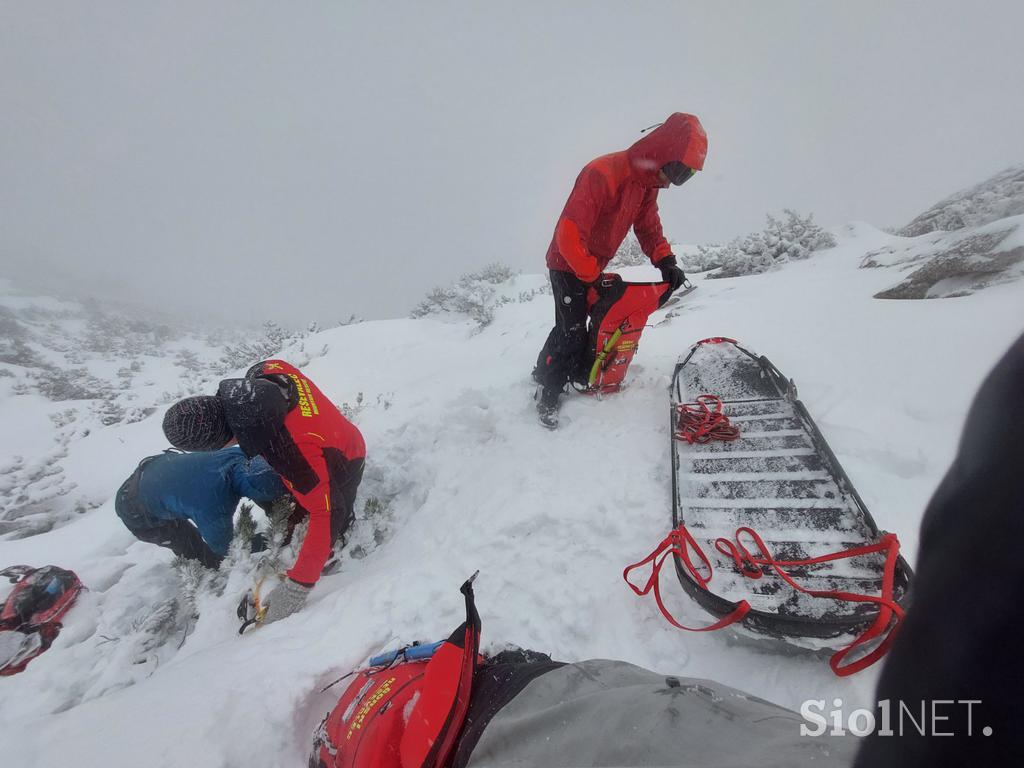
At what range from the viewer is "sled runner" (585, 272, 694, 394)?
336 cm

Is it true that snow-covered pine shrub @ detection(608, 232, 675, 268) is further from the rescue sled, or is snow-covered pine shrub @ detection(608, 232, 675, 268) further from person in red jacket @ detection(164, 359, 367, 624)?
person in red jacket @ detection(164, 359, 367, 624)

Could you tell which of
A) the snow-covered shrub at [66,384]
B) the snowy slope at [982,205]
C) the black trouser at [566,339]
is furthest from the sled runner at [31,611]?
the snow-covered shrub at [66,384]

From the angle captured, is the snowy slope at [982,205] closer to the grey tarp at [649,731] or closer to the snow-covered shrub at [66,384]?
the grey tarp at [649,731]

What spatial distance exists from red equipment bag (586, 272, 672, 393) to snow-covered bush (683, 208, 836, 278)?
187 inches

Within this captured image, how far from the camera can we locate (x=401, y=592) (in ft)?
7.64

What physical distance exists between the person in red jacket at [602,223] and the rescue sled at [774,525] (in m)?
1.03

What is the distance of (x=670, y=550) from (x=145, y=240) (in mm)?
74423

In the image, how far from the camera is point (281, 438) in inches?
95.3

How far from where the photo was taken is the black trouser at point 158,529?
9.27 ft

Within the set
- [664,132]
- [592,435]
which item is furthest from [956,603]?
[664,132]

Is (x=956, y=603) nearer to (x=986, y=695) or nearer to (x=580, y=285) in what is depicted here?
(x=986, y=695)

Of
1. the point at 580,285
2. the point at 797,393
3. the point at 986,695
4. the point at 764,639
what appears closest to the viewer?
the point at 986,695

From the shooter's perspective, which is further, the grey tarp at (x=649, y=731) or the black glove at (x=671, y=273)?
the black glove at (x=671, y=273)

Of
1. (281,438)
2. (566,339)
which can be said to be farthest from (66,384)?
(566,339)
